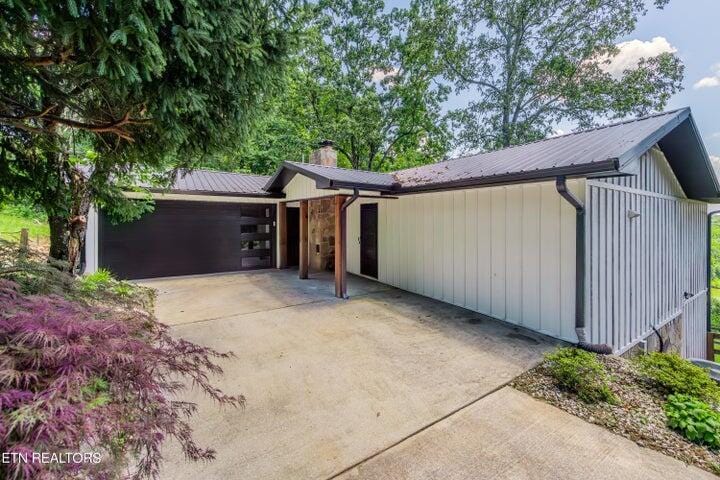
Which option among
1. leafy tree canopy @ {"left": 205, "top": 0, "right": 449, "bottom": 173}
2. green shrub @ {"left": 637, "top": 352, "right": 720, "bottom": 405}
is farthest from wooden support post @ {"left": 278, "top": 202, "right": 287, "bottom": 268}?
green shrub @ {"left": 637, "top": 352, "right": 720, "bottom": 405}

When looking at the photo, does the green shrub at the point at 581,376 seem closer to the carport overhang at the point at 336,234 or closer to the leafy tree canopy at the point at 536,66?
the carport overhang at the point at 336,234

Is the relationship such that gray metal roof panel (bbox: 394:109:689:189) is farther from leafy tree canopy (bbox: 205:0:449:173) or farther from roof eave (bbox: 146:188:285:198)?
leafy tree canopy (bbox: 205:0:449:173)

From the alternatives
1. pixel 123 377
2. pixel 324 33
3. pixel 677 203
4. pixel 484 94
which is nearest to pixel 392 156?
pixel 484 94

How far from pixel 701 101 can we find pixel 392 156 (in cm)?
1295

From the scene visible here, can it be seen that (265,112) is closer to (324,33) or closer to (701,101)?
(324,33)

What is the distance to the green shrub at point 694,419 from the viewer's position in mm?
2492

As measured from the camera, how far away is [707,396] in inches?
116

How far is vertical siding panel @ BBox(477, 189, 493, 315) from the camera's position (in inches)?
214

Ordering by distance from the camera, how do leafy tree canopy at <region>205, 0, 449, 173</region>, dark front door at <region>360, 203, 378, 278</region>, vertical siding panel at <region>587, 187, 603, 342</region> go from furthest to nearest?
leafy tree canopy at <region>205, 0, 449, 173</region> → dark front door at <region>360, 203, 378, 278</region> → vertical siding panel at <region>587, 187, 603, 342</region>

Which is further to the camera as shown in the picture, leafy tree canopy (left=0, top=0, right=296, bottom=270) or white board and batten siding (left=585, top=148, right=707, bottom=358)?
white board and batten siding (left=585, top=148, right=707, bottom=358)

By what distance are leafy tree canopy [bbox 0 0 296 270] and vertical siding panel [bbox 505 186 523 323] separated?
13.0ft

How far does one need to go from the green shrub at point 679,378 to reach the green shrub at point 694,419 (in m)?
0.15

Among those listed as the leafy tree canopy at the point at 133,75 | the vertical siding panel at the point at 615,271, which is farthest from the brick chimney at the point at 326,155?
the vertical siding panel at the point at 615,271

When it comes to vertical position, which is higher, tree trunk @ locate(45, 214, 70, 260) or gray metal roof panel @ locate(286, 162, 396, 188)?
gray metal roof panel @ locate(286, 162, 396, 188)
